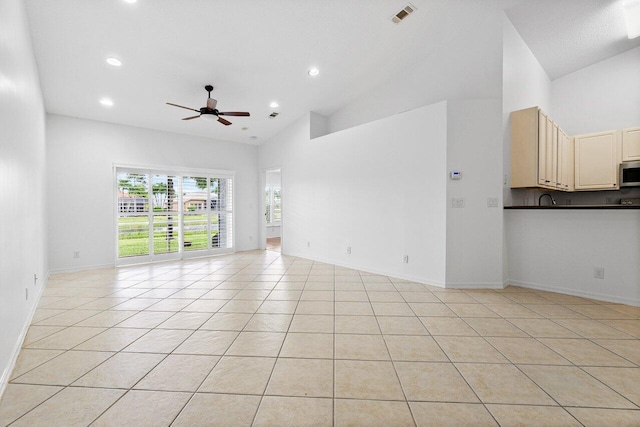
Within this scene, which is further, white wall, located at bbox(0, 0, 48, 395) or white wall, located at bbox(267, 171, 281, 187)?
white wall, located at bbox(267, 171, 281, 187)

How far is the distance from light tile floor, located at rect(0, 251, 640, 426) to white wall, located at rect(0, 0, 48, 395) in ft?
0.83

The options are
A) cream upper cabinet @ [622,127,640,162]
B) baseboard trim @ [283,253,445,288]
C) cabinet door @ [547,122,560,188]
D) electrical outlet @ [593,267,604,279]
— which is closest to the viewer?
electrical outlet @ [593,267,604,279]

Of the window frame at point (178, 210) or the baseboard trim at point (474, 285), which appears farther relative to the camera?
the window frame at point (178, 210)

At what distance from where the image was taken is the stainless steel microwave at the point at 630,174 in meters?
4.61

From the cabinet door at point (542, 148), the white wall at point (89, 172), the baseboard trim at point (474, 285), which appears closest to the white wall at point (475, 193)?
the baseboard trim at point (474, 285)

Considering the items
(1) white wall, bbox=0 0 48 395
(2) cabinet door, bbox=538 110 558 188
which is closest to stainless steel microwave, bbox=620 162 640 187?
(2) cabinet door, bbox=538 110 558 188

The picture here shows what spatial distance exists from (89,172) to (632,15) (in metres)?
8.94

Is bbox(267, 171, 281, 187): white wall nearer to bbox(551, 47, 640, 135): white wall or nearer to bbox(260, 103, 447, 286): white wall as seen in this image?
bbox(260, 103, 447, 286): white wall

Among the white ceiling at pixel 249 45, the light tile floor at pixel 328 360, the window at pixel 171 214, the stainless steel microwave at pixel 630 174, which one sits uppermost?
the white ceiling at pixel 249 45

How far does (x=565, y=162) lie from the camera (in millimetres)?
4871

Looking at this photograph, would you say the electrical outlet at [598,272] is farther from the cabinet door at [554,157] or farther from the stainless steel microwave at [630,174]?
the stainless steel microwave at [630,174]

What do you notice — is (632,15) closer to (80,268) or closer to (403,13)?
(403,13)

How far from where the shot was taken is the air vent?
334 cm

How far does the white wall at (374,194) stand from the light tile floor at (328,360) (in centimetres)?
93
